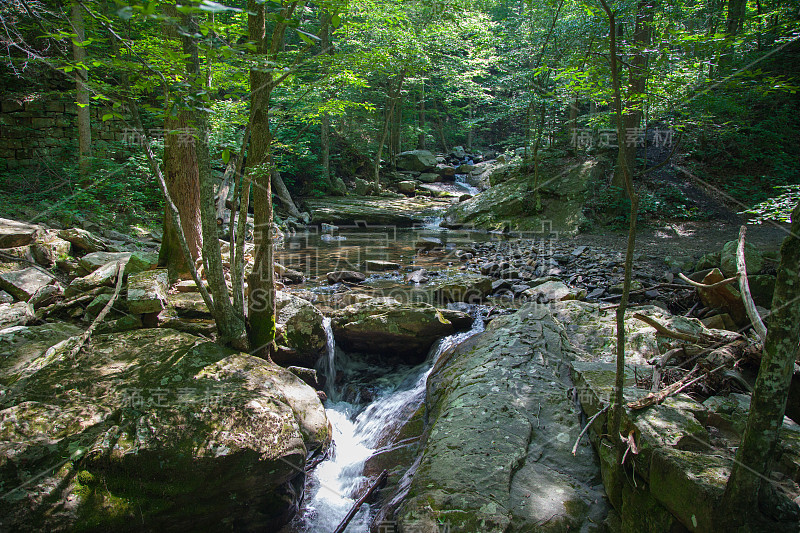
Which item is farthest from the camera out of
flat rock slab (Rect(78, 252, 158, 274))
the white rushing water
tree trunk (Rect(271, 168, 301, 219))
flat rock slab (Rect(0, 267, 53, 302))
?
tree trunk (Rect(271, 168, 301, 219))

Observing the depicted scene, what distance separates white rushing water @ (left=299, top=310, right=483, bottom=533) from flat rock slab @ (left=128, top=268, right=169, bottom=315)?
6.93ft

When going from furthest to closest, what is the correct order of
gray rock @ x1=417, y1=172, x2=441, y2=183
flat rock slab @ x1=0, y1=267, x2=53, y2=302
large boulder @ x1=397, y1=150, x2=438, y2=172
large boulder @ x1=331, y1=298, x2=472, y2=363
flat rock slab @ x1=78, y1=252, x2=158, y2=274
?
1. large boulder @ x1=397, y1=150, x2=438, y2=172
2. gray rock @ x1=417, y1=172, x2=441, y2=183
3. large boulder @ x1=331, y1=298, x2=472, y2=363
4. flat rock slab @ x1=78, y1=252, x2=158, y2=274
5. flat rock slab @ x1=0, y1=267, x2=53, y2=302

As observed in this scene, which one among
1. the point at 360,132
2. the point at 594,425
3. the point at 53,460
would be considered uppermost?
the point at 360,132

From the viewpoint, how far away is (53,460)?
8.82 ft

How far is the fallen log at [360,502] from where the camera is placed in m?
3.23

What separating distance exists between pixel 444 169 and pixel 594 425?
70.7 feet

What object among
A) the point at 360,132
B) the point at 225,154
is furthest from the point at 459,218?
the point at 225,154

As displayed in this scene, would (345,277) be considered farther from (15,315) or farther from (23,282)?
(15,315)

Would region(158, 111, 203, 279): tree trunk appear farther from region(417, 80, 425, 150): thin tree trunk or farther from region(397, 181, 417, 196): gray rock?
region(417, 80, 425, 150): thin tree trunk

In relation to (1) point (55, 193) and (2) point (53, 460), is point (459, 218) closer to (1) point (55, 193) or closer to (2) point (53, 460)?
(1) point (55, 193)

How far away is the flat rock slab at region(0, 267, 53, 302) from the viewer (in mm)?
5039

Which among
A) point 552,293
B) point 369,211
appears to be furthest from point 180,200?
point 369,211

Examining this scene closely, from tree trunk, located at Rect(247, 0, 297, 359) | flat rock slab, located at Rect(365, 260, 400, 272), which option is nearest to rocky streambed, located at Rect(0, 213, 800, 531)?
tree trunk, located at Rect(247, 0, 297, 359)

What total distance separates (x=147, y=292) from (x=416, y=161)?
2019 centimetres
